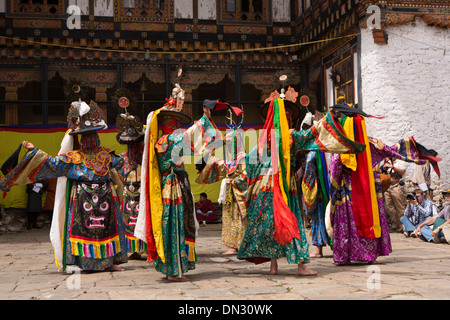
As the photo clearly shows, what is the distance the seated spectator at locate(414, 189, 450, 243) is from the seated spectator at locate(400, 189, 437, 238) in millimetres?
372

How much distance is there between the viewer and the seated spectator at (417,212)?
884 centimetres

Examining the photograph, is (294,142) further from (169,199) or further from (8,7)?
(8,7)

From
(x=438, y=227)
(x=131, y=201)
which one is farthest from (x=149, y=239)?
(x=438, y=227)

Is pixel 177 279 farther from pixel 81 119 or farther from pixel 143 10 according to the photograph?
pixel 143 10

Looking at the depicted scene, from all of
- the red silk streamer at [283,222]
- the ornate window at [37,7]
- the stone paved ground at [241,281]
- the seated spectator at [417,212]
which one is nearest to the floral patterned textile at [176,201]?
the stone paved ground at [241,281]

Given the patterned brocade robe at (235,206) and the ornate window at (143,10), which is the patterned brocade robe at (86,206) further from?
the ornate window at (143,10)

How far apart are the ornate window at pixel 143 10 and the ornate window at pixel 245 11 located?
1258 mm

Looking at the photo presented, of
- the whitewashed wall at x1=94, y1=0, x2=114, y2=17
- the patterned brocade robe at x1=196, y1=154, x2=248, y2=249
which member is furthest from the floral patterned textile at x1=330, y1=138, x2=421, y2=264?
the whitewashed wall at x1=94, y1=0, x2=114, y2=17

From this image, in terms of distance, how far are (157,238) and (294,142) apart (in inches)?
55.5

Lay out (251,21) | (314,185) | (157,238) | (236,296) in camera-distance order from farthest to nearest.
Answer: (251,21), (314,185), (157,238), (236,296)

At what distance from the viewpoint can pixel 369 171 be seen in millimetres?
5648

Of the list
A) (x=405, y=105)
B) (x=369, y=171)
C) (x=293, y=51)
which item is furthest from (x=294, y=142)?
(x=293, y=51)

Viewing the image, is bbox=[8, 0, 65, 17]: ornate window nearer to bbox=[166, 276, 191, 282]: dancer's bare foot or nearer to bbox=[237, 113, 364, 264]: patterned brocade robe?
bbox=[237, 113, 364, 264]: patterned brocade robe

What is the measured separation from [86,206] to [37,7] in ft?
29.4
